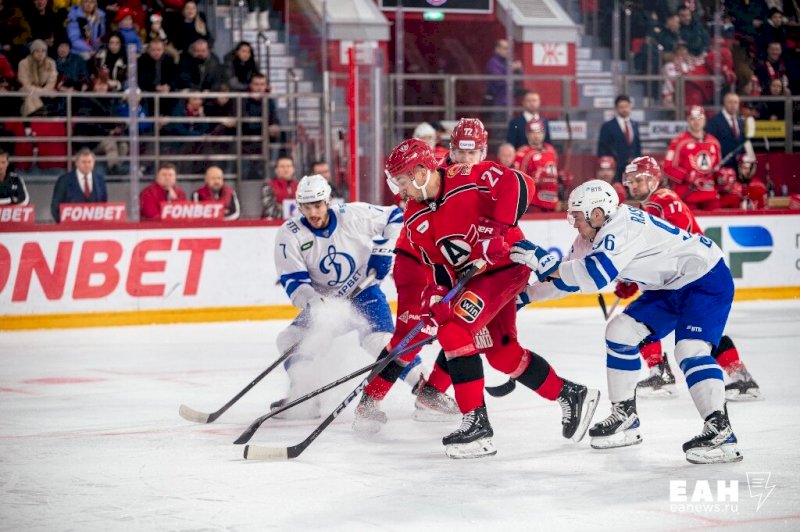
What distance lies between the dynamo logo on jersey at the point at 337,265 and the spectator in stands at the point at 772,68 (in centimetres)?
852

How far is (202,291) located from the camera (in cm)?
983

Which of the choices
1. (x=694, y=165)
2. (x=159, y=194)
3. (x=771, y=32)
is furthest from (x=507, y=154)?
(x=771, y=32)

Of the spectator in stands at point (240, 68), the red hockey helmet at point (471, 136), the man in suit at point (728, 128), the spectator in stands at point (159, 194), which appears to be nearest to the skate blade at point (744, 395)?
the red hockey helmet at point (471, 136)

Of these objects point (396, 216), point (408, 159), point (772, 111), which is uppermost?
point (772, 111)

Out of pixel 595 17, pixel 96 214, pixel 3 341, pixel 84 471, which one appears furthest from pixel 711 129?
pixel 84 471

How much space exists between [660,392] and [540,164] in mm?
5014

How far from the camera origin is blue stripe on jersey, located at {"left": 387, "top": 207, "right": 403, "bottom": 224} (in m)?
6.34

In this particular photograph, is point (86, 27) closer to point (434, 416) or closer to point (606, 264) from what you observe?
point (434, 416)

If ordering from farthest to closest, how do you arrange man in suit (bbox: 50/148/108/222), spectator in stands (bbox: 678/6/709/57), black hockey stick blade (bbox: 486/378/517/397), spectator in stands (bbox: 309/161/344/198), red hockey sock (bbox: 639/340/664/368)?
spectator in stands (bbox: 678/6/709/57), spectator in stands (bbox: 309/161/344/198), man in suit (bbox: 50/148/108/222), red hockey sock (bbox: 639/340/664/368), black hockey stick blade (bbox: 486/378/517/397)

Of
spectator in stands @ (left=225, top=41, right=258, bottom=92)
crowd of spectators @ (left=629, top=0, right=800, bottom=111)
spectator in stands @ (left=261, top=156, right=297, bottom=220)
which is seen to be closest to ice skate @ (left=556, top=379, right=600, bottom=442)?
spectator in stands @ (left=261, top=156, right=297, bottom=220)

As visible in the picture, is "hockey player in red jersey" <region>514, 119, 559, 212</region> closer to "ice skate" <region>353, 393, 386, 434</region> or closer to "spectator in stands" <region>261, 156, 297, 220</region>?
"spectator in stands" <region>261, 156, 297, 220</region>

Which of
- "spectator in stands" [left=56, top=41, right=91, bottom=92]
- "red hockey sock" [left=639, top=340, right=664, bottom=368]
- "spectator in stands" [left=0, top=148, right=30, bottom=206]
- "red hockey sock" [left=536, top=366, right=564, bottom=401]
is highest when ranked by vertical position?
"spectator in stands" [left=56, top=41, right=91, bottom=92]

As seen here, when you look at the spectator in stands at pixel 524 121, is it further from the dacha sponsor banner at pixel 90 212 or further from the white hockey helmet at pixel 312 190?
the white hockey helmet at pixel 312 190

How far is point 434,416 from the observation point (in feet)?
19.3
